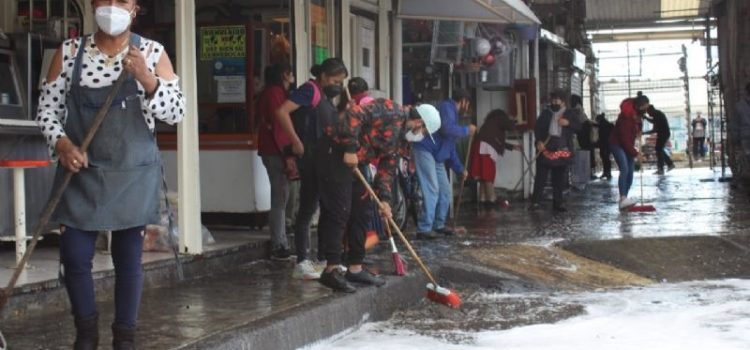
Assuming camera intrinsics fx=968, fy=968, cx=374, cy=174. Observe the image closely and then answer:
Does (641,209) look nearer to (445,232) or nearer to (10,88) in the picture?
(445,232)

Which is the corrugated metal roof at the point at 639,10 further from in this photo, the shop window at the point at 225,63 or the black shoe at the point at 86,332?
the black shoe at the point at 86,332

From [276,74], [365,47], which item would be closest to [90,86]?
[276,74]

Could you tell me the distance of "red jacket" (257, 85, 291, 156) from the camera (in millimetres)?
8133

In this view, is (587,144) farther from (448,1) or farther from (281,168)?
(281,168)

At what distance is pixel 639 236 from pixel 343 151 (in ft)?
15.7

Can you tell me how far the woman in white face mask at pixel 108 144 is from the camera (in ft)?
13.5

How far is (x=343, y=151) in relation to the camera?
22.6ft

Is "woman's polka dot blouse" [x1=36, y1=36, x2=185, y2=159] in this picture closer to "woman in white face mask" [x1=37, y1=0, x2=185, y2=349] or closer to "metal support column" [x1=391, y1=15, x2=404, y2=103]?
"woman in white face mask" [x1=37, y1=0, x2=185, y2=349]

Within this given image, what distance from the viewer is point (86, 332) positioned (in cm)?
429

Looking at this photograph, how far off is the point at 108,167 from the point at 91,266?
1.59 feet

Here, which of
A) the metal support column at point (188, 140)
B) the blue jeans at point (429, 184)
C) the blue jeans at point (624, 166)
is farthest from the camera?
the blue jeans at point (624, 166)

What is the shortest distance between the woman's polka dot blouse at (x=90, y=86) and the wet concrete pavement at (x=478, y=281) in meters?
1.29

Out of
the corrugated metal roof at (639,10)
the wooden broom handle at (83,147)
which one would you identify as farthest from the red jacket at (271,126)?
the corrugated metal roof at (639,10)

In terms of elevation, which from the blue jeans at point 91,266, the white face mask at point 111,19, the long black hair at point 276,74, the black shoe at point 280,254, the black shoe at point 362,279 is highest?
the long black hair at point 276,74
